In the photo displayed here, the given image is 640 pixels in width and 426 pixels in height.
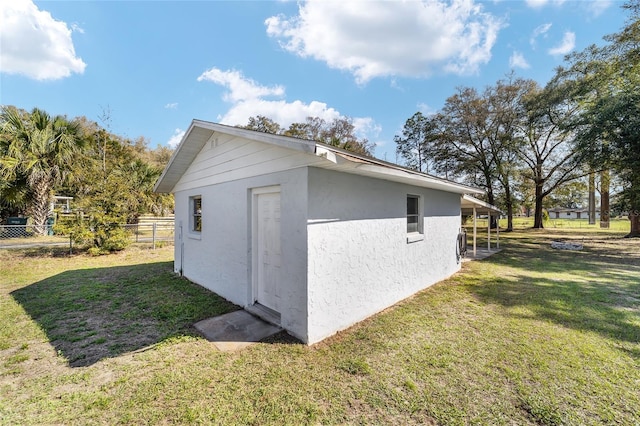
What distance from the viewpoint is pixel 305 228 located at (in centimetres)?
348

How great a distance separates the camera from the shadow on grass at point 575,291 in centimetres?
429

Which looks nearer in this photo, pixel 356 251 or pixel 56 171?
pixel 356 251

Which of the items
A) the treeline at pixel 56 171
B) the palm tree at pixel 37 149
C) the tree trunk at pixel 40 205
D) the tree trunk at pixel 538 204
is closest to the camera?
the treeline at pixel 56 171

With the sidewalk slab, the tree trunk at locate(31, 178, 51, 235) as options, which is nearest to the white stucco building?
the sidewalk slab

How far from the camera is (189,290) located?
5.98 m

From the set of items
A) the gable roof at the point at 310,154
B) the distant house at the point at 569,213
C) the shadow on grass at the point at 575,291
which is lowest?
the shadow on grass at the point at 575,291

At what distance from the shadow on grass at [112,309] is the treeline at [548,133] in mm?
Answer: 16299

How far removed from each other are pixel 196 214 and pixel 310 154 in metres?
5.04

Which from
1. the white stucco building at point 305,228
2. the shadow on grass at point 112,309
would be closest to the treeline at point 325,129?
the white stucco building at point 305,228

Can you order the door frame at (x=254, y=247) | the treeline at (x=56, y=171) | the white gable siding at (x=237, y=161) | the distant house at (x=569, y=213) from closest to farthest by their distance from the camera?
the white gable siding at (x=237, y=161)
the door frame at (x=254, y=247)
the treeline at (x=56, y=171)
the distant house at (x=569, y=213)

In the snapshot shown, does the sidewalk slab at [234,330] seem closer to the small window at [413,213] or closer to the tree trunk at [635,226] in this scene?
the small window at [413,213]

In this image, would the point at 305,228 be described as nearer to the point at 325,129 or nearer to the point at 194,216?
the point at 194,216

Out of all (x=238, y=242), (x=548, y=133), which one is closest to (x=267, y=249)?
(x=238, y=242)

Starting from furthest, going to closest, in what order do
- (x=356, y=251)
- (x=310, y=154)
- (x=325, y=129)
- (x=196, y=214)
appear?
(x=325, y=129)
(x=196, y=214)
(x=356, y=251)
(x=310, y=154)
